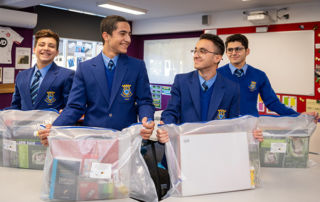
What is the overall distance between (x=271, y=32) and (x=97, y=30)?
3.79 metres

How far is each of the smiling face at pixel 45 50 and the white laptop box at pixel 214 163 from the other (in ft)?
4.84

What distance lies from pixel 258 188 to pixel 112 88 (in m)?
1.04

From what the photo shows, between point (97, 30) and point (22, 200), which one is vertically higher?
point (97, 30)

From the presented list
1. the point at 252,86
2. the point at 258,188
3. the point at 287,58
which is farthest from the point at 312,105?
the point at 258,188

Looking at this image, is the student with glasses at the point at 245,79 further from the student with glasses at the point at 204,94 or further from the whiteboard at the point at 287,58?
the whiteboard at the point at 287,58

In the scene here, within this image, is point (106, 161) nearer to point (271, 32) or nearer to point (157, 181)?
point (157, 181)

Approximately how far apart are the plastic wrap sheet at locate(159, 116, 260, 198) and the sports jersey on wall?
4.47 m

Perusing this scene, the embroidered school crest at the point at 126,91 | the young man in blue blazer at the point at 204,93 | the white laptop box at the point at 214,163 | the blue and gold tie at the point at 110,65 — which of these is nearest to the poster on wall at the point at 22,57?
the blue and gold tie at the point at 110,65

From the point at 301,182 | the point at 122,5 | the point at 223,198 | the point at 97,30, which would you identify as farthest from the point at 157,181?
the point at 97,30

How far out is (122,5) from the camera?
531cm

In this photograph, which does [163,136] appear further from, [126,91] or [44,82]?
[44,82]

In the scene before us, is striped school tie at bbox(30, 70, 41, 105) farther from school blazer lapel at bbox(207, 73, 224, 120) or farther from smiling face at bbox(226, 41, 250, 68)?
smiling face at bbox(226, 41, 250, 68)

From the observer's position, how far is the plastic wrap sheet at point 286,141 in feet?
6.03

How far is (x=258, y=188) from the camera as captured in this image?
152cm
